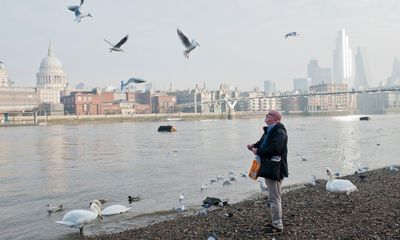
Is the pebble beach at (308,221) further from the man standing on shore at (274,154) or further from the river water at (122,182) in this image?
the river water at (122,182)

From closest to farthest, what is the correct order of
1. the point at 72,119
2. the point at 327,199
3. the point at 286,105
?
the point at 327,199 → the point at 72,119 → the point at 286,105

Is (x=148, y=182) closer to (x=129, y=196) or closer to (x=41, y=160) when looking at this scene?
(x=129, y=196)

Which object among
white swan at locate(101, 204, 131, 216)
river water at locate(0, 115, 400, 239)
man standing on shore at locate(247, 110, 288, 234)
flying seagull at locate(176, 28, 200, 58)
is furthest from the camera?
white swan at locate(101, 204, 131, 216)

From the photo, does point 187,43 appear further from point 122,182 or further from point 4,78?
point 4,78

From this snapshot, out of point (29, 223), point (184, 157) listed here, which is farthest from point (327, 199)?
point (184, 157)

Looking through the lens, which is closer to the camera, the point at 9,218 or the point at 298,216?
the point at 298,216

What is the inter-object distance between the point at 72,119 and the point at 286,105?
10298cm

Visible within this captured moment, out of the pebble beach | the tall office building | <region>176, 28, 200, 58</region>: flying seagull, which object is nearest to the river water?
the pebble beach

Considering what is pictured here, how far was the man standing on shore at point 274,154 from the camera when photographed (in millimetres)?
6227

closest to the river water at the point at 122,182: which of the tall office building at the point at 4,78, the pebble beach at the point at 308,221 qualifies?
the pebble beach at the point at 308,221

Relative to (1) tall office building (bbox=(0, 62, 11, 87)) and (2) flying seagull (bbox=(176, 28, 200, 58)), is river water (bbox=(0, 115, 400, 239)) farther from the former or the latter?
(1) tall office building (bbox=(0, 62, 11, 87))

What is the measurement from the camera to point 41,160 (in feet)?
83.3

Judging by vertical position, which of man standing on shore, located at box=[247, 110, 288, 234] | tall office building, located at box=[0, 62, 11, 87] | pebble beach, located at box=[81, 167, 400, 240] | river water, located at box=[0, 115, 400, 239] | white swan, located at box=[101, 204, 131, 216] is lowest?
river water, located at box=[0, 115, 400, 239]

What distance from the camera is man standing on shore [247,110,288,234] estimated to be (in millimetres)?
6227
